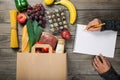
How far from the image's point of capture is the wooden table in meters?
1.42

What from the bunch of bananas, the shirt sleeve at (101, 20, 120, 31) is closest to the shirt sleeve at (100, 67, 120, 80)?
the shirt sleeve at (101, 20, 120, 31)

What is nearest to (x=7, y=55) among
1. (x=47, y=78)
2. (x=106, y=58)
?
(x=47, y=78)

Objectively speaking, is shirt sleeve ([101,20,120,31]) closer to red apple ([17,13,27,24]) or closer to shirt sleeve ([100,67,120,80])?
shirt sleeve ([100,67,120,80])

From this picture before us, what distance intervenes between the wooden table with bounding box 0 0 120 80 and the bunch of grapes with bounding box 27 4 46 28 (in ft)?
0.17

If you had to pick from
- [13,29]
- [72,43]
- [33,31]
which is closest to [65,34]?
[72,43]

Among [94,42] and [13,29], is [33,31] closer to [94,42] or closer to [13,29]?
[13,29]

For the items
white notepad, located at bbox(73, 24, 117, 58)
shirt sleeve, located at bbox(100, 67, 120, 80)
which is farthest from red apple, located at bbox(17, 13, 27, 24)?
shirt sleeve, located at bbox(100, 67, 120, 80)

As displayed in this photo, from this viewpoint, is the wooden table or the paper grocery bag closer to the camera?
the paper grocery bag

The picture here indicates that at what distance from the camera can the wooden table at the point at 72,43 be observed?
1.42m

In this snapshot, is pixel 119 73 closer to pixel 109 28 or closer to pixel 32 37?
pixel 109 28

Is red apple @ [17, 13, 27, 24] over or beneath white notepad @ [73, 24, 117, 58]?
over

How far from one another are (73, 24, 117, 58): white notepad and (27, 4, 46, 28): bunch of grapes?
22 centimetres

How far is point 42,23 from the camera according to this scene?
1403mm

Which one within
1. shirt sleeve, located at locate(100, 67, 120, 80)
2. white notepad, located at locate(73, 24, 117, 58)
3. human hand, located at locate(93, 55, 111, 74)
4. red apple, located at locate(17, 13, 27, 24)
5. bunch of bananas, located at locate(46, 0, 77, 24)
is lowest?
shirt sleeve, located at locate(100, 67, 120, 80)
